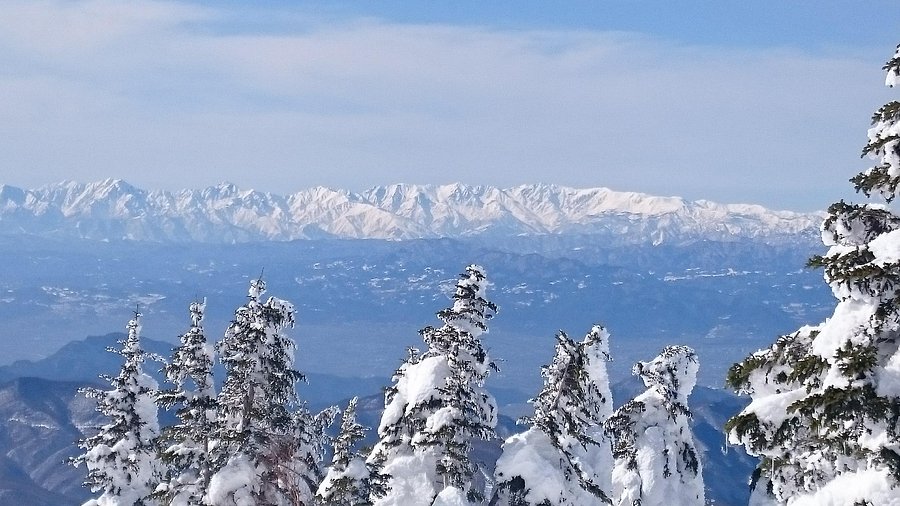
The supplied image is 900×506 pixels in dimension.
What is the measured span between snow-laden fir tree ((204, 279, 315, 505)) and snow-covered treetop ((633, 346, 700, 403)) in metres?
16.1

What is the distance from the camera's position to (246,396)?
80.0ft

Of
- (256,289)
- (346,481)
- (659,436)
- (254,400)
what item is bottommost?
(659,436)

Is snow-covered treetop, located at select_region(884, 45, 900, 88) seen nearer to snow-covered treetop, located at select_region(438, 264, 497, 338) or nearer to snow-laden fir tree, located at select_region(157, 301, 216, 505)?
snow-covered treetop, located at select_region(438, 264, 497, 338)

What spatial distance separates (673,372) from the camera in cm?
3622

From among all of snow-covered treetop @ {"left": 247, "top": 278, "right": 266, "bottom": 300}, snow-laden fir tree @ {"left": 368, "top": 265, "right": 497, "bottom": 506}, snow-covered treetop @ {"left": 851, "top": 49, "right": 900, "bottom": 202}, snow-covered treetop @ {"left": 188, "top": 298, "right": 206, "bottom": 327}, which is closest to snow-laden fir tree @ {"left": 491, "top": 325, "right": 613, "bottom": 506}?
snow-laden fir tree @ {"left": 368, "top": 265, "right": 497, "bottom": 506}

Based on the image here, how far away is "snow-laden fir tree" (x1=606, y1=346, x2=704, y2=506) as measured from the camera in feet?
118

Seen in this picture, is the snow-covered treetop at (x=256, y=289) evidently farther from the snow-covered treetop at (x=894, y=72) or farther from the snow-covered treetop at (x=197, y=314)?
the snow-covered treetop at (x=894, y=72)

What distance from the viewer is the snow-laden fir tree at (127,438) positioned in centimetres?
3097

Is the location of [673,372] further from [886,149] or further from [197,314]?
[886,149]

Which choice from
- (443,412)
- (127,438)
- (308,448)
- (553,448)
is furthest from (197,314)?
(553,448)

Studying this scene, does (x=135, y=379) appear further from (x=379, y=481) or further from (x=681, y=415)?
(x=681, y=415)

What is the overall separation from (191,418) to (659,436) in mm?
18345

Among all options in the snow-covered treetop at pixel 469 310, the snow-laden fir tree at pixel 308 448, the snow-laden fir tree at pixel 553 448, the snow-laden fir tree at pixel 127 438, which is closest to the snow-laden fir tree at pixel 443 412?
the snow-covered treetop at pixel 469 310

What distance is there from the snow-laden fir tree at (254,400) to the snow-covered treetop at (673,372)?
16.1 m
